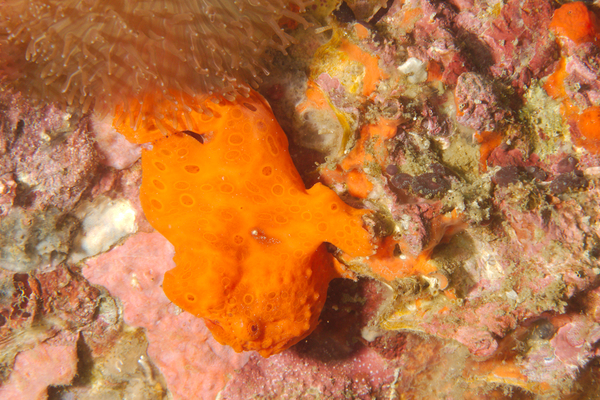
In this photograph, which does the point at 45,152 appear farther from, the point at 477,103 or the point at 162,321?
the point at 477,103

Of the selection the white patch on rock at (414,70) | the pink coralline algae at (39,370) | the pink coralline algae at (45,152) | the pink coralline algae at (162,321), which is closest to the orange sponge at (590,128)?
the white patch on rock at (414,70)

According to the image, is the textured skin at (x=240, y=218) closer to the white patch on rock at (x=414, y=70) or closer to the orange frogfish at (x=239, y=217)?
the orange frogfish at (x=239, y=217)

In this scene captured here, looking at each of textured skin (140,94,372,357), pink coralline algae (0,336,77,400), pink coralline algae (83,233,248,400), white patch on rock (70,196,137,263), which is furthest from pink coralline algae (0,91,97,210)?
pink coralline algae (0,336,77,400)

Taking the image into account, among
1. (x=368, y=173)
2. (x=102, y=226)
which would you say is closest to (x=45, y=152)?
(x=102, y=226)

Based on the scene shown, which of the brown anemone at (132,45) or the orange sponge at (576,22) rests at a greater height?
the orange sponge at (576,22)

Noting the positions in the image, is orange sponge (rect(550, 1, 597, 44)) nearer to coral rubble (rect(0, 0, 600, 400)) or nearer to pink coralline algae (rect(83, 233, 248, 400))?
coral rubble (rect(0, 0, 600, 400))

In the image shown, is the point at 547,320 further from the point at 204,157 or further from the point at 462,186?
the point at 204,157
